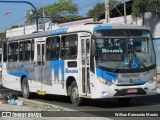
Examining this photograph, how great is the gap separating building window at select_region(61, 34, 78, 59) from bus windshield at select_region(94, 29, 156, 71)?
1.44 meters

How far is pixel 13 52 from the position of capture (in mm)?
22516

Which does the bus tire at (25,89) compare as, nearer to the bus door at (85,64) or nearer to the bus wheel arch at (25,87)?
the bus wheel arch at (25,87)

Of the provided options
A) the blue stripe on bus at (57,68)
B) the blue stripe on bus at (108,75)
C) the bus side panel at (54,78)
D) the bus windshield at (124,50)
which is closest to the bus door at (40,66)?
the bus side panel at (54,78)

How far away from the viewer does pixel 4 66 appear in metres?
23.7

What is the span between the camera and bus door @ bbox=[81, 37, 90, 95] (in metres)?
15.8

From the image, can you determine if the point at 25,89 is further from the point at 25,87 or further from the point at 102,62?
the point at 102,62

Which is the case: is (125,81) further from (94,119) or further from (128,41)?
(94,119)

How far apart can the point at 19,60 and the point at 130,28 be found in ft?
24.7

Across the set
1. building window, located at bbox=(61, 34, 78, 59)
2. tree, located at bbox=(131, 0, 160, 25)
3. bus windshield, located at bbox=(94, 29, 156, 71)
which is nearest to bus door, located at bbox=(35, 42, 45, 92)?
building window, located at bbox=(61, 34, 78, 59)

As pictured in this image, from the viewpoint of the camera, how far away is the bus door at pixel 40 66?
19.4 metres

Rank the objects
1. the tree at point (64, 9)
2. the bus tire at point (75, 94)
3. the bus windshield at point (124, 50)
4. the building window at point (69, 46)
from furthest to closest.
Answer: the tree at point (64, 9) < the building window at point (69, 46) < the bus tire at point (75, 94) < the bus windshield at point (124, 50)

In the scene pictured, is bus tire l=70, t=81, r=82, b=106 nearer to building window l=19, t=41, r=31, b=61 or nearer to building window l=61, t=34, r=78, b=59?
building window l=61, t=34, r=78, b=59

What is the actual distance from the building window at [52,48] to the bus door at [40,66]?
510 millimetres

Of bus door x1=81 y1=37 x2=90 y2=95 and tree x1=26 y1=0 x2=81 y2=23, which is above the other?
tree x1=26 y1=0 x2=81 y2=23
